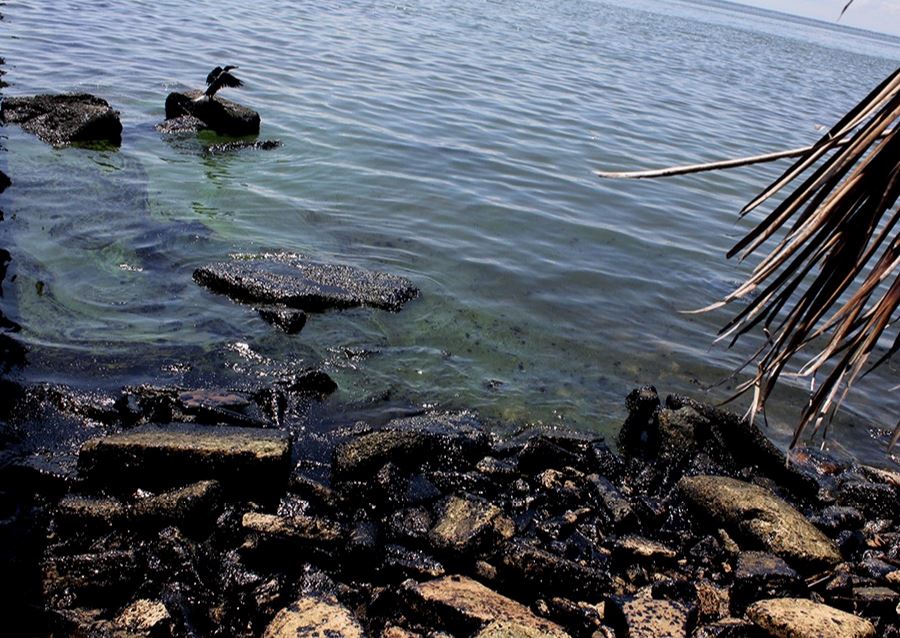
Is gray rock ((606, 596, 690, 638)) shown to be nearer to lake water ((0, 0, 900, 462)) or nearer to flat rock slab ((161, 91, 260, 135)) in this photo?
lake water ((0, 0, 900, 462))

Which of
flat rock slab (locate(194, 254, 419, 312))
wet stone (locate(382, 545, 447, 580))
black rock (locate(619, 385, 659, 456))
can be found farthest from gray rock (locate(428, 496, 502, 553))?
flat rock slab (locate(194, 254, 419, 312))

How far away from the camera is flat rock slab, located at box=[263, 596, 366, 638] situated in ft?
11.7

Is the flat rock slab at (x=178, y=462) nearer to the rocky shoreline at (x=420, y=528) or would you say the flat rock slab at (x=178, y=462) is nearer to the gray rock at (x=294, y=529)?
the rocky shoreline at (x=420, y=528)

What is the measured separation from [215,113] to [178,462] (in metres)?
9.62

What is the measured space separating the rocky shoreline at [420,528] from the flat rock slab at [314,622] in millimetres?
14

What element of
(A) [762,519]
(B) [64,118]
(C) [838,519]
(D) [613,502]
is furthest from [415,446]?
(B) [64,118]

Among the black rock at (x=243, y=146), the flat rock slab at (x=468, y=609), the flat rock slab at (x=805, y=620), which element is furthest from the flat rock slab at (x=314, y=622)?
the black rock at (x=243, y=146)

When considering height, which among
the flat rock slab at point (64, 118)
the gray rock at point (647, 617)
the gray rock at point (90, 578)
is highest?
the flat rock slab at point (64, 118)

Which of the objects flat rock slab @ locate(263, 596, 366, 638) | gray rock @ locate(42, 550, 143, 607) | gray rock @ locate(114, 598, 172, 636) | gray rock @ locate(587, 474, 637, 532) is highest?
gray rock @ locate(587, 474, 637, 532)

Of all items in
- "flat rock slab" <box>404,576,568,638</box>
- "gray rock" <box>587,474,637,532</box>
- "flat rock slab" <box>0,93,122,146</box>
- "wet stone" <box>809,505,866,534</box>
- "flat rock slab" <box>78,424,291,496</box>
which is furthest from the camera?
"flat rock slab" <box>0,93,122,146</box>

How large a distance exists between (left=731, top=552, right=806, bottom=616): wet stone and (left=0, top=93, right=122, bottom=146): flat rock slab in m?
10.7

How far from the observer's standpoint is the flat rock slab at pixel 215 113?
1282 cm

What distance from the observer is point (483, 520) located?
14.9ft

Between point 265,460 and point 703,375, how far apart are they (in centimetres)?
A: 466
